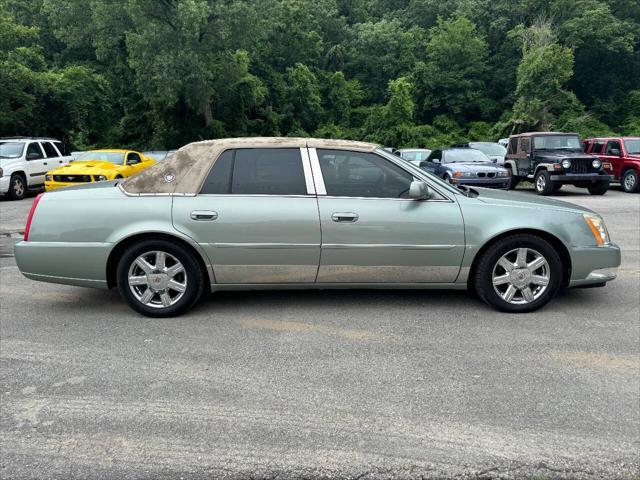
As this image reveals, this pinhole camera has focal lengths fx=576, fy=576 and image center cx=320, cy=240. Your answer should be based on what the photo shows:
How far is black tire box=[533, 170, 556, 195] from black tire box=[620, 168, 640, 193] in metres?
3.06

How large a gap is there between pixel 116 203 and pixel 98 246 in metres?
0.42

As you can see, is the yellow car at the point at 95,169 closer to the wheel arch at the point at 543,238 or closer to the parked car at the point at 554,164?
the wheel arch at the point at 543,238

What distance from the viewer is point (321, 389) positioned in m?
3.71

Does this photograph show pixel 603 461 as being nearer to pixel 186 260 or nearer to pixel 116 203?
pixel 186 260

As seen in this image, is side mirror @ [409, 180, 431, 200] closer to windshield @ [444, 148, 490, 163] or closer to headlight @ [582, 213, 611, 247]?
headlight @ [582, 213, 611, 247]

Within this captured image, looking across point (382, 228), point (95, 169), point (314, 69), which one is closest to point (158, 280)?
point (382, 228)

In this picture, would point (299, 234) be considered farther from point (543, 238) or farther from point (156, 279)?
point (543, 238)

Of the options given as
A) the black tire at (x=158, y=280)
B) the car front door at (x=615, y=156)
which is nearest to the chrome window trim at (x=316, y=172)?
the black tire at (x=158, y=280)

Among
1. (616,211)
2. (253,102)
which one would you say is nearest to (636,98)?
(253,102)

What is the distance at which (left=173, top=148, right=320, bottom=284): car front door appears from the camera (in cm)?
514

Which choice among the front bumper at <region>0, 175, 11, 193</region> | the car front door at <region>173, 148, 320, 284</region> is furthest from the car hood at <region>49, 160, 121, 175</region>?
the car front door at <region>173, 148, 320, 284</region>

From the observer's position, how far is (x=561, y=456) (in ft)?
9.61

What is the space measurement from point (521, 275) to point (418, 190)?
4.07ft

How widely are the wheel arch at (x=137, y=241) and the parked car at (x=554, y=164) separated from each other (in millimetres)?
14145
